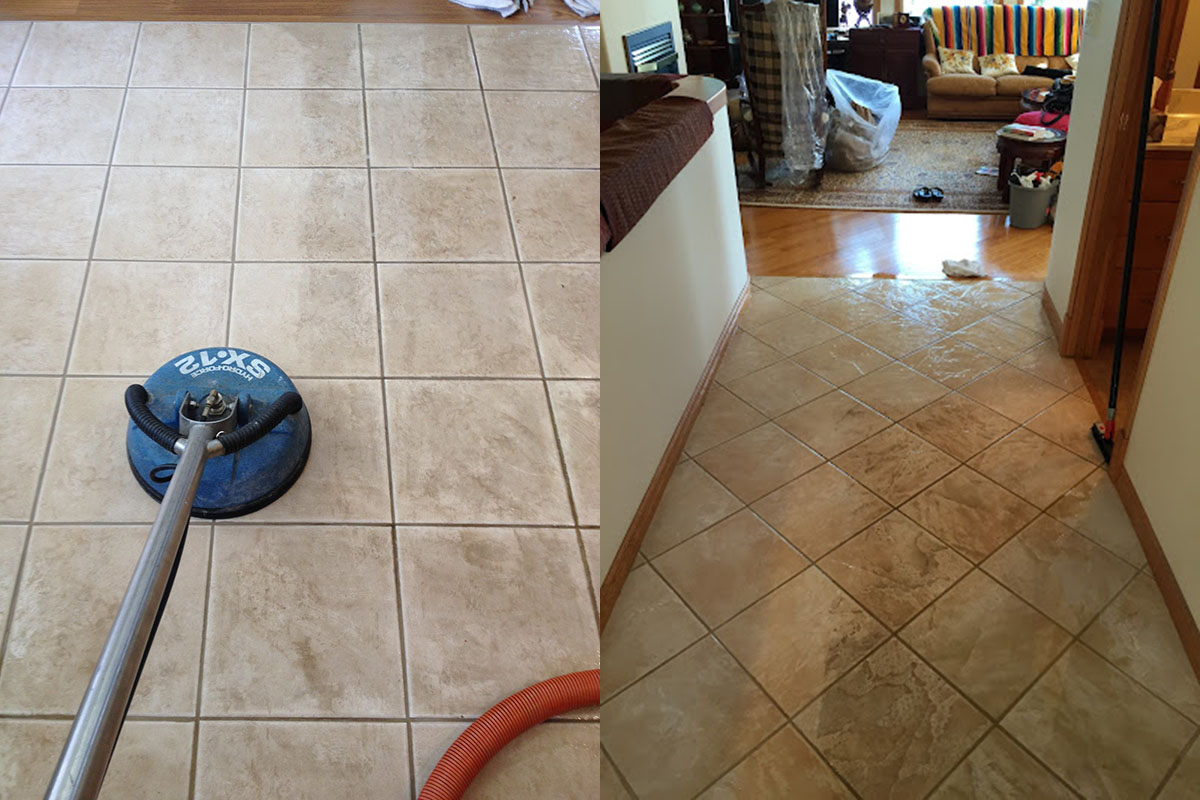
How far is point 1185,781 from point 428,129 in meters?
2.06

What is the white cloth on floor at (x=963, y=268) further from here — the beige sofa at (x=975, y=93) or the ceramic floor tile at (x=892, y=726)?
the beige sofa at (x=975, y=93)

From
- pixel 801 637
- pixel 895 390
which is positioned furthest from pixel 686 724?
pixel 895 390

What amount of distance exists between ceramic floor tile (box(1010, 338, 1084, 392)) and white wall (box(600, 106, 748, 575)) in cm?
98

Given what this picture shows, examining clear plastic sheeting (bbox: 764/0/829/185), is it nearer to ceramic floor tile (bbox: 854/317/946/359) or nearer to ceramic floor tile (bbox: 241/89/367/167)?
ceramic floor tile (bbox: 854/317/946/359)

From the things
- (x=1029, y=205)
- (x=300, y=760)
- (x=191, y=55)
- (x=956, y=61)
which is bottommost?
(x=956, y=61)

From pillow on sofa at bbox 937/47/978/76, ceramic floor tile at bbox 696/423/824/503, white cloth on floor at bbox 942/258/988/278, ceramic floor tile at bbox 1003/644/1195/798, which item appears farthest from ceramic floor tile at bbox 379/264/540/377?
pillow on sofa at bbox 937/47/978/76

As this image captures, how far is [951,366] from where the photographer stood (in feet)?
9.84

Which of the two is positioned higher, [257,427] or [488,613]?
[257,427]

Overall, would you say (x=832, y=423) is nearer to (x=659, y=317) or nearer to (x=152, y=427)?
(x=659, y=317)

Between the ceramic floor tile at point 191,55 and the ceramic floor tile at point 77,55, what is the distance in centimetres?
4

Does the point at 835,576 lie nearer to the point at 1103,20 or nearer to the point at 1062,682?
the point at 1062,682

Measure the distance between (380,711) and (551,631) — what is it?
11.4 inches

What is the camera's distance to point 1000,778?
165 cm

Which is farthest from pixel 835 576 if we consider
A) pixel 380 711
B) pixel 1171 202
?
pixel 1171 202
